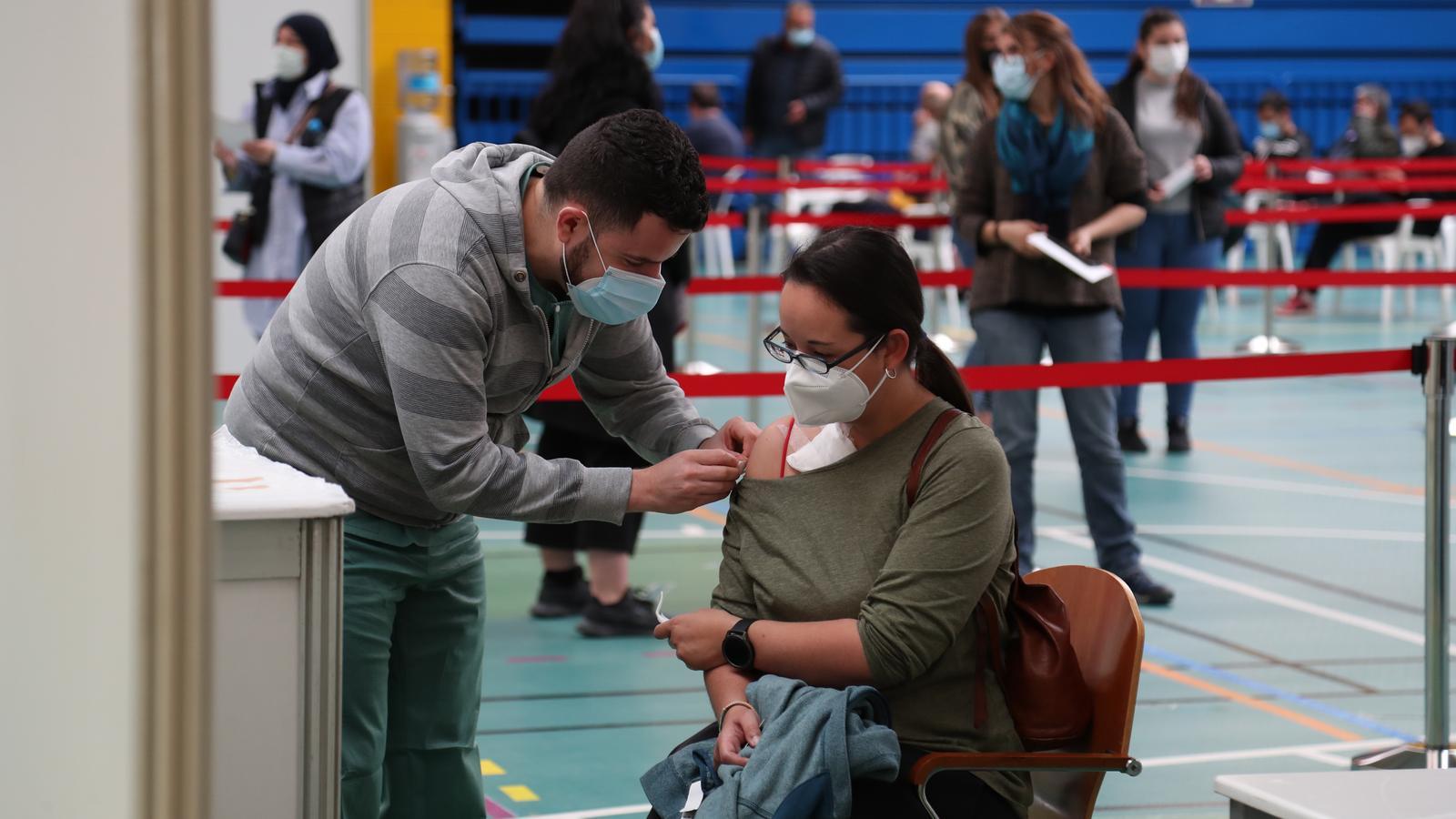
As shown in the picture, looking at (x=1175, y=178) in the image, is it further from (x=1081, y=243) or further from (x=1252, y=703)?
(x=1252, y=703)

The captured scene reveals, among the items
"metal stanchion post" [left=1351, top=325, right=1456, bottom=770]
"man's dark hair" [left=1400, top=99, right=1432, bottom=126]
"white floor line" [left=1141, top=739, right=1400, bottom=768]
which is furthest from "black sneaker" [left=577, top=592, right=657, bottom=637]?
"man's dark hair" [left=1400, top=99, right=1432, bottom=126]

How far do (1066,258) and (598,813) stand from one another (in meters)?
2.21

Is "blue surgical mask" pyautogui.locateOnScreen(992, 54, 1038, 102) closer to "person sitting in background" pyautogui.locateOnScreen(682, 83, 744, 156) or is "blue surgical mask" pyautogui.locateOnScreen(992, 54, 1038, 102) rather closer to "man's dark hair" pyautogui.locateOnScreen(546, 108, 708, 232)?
"man's dark hair" pyautogui.locateOnScreen(546, 108, 708, 232)

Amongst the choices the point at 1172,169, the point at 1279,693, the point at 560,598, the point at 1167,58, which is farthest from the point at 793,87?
the point at 1279,693

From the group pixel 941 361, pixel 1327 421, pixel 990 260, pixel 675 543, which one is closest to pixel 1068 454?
pixel 1327 421

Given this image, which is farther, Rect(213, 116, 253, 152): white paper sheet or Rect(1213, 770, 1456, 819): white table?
Rect(213, 116, 253, 152): white paper sheet

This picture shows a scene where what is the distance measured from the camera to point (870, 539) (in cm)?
232

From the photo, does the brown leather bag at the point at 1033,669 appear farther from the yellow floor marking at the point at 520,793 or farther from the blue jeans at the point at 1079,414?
the blue jeans at the point at 1079,414

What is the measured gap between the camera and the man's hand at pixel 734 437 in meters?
2.52

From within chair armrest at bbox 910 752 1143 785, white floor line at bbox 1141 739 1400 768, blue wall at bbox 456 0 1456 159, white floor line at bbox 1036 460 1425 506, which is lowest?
white floor line at bbox 1141 739 1400 768

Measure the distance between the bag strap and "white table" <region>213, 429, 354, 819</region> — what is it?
74 cm

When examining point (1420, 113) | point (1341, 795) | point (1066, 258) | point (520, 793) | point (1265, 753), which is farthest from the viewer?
point (1420, 113)

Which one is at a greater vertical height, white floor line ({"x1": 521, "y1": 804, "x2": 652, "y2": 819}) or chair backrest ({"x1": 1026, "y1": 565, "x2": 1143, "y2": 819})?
chair backrest ({"x1": 1026, "y1": 565, "x2": 1143, "y2": 819})

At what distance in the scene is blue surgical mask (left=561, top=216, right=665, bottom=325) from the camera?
2.30 m
